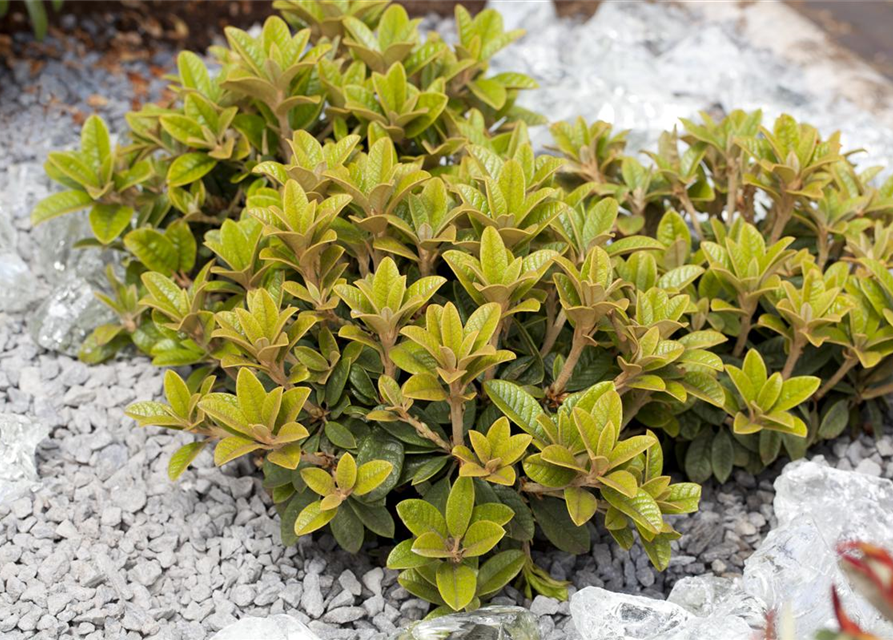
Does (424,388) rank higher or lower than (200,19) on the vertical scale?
higher

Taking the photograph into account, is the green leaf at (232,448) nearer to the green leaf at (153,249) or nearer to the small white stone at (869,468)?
the green leaf at (153,249)

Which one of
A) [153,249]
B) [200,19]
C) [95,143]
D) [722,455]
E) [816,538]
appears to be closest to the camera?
[816,538]

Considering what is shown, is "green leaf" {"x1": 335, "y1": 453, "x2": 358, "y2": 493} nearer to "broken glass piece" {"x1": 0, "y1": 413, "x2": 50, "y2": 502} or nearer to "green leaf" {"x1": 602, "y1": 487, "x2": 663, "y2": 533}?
"green leaf" {"x1": 602, "y1": 487, "x2": 663, "y2": 533}

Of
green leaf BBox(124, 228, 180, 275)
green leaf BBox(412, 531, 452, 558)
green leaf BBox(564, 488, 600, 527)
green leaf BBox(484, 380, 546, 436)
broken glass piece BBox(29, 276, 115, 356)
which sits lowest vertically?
broken glass piece BBox(29, 276, 115, 356)

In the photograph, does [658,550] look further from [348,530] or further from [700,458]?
[348,530]

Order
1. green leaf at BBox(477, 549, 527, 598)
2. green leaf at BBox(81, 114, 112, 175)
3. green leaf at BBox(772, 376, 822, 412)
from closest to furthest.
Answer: green leaf at BBox(477, 549, 527, 598)
green leaf at BBox(772, 376, 822, 412)
green leaf at BBox(81, 114, 112, 175)

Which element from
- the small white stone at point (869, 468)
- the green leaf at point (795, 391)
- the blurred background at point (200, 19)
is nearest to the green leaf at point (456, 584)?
the green leaf at point (795, 391)

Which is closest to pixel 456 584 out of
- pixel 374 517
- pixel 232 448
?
pixel 374 517

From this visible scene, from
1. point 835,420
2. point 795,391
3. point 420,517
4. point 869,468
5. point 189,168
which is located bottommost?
point 869,468

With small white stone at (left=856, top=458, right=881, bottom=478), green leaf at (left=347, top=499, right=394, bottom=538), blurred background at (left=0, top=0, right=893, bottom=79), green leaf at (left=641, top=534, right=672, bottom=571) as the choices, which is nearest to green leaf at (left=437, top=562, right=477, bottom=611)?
green leaf at (left=347, top=499, right=394, bottom=538)
